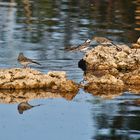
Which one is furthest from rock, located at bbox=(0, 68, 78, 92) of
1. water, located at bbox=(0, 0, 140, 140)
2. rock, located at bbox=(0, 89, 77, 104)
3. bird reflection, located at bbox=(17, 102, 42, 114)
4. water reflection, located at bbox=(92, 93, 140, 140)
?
water reflection, located at bbox=(92, 93, 140, 140)

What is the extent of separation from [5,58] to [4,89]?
182 inches

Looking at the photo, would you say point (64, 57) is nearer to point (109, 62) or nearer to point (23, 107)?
point (109, 62)

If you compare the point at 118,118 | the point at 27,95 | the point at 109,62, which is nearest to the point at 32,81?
the point at 27,95

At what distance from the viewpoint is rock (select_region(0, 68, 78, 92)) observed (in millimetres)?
16375

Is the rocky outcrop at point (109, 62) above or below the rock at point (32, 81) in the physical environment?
below

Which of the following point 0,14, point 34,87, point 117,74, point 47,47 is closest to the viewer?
point 34,87

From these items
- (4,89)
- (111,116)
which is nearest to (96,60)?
(4,89)

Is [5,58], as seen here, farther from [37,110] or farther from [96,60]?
[37,110]

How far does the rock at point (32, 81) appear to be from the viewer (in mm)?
16375

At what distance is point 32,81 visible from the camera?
16422 millimetres

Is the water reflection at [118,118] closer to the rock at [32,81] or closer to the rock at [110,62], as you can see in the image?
the rock at [32,81]

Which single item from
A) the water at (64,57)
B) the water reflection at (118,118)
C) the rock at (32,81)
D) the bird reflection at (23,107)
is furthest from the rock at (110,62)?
the bird reflection at (23,107)

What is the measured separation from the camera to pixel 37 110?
48.7ft

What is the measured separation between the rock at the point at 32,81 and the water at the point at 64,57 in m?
0.30
